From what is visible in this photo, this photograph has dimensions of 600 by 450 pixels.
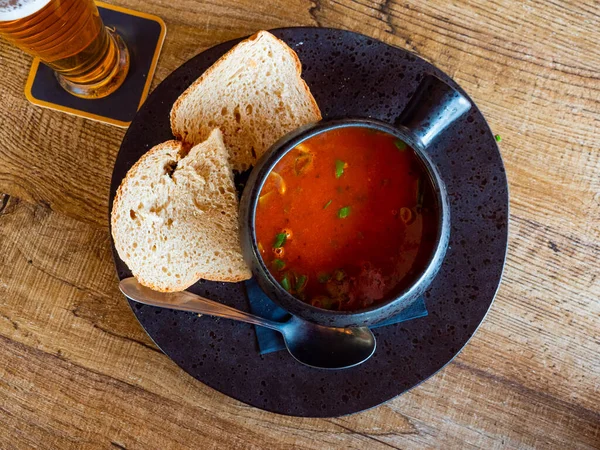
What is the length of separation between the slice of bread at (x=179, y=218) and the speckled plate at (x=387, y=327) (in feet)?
0.24

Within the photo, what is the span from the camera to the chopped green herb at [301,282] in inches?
52.1

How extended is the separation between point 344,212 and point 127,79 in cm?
83

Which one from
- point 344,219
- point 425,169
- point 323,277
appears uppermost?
point 425,169

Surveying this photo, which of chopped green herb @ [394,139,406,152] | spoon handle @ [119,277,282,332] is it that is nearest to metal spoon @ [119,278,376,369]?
spoon handle @ [119,277,282,332]

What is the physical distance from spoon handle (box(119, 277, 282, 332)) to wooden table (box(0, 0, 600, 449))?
275 mm

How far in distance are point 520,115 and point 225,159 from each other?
0.91m

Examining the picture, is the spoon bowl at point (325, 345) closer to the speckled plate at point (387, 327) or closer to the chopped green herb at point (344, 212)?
the speckled plate at point (387, 327)

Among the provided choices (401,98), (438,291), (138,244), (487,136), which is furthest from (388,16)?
(138,244)

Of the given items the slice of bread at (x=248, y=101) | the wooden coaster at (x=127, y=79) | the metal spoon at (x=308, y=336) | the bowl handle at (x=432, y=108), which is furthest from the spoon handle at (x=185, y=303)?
the bowl handle at (x=432, y=108)

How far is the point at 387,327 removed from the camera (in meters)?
1.54

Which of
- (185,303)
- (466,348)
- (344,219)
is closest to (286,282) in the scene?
(344,219)

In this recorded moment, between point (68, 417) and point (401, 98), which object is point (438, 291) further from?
point (68, 417)

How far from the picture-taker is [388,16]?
171 centimetres

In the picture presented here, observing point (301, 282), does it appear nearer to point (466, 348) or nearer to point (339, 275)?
point (339, 275)
